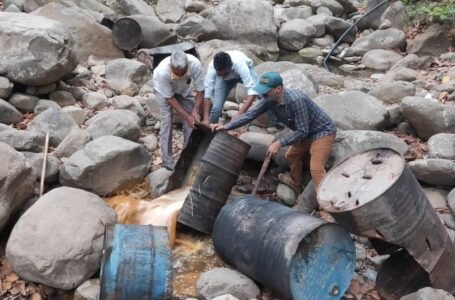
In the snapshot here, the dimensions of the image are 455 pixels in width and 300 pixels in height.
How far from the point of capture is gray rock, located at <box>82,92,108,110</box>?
938cm

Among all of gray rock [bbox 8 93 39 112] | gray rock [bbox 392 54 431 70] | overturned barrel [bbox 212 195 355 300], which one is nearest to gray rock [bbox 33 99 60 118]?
gray rock [bbox 8 93 39 112]

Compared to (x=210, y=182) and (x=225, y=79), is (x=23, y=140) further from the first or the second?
(x=225, y=79)

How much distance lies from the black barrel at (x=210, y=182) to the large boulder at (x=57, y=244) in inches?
44.0

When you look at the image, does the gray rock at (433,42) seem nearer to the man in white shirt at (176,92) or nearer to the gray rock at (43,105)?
the man in white shirt at (176,92)

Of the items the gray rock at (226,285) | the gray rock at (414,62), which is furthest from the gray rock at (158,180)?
the gray rock at (414,62)

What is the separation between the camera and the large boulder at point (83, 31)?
11469 millimetres

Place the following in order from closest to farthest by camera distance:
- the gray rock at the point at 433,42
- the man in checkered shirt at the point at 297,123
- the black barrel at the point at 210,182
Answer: the man in checkered shirt at the point at 297,123 → the black barrel at the point at 210,182 → the gray rock at the point at 433,42

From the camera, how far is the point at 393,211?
4793 mm

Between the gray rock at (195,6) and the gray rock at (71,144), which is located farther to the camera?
the gray rock at (195,6)

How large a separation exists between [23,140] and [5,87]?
5.57 ft

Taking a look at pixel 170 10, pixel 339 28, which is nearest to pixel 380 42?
pixel 339 28

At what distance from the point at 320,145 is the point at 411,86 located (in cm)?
370

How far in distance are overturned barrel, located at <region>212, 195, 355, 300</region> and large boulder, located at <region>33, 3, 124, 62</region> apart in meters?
7.05

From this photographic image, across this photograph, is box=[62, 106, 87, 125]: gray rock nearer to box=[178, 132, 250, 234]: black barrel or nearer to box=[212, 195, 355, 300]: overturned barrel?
box=[178, 132, 250, 234]: black barrel
